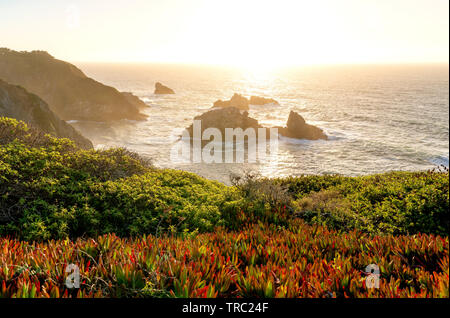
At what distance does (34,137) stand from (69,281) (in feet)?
28.8

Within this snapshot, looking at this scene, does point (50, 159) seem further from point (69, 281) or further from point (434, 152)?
point (434, 152)

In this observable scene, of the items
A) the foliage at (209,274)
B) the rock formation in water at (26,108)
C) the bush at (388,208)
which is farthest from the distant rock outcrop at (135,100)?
the foliage at (209,274)

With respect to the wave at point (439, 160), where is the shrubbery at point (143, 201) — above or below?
above

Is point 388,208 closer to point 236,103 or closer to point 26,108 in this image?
point 26,108

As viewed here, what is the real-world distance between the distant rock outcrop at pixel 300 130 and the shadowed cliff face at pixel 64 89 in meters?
32.8

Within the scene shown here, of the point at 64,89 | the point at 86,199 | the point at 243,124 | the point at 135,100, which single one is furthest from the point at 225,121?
the point at 86,199

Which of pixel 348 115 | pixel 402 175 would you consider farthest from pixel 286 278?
pixel 348 115

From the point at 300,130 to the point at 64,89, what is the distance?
168 ft

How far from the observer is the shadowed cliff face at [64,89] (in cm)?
6131

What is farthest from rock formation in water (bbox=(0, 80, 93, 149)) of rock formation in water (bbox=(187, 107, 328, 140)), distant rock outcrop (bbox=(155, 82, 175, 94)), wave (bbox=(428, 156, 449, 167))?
distant rock outcrop (bbox=(155, 82, 175, 94))


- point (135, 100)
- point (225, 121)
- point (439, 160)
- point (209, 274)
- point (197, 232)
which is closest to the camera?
point (209, 274)

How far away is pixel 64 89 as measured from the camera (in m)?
63.6

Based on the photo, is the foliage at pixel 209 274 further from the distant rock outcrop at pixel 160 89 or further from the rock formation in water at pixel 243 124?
the distant rock outcrop at pixel 160 89

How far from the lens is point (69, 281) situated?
9.75 feet
